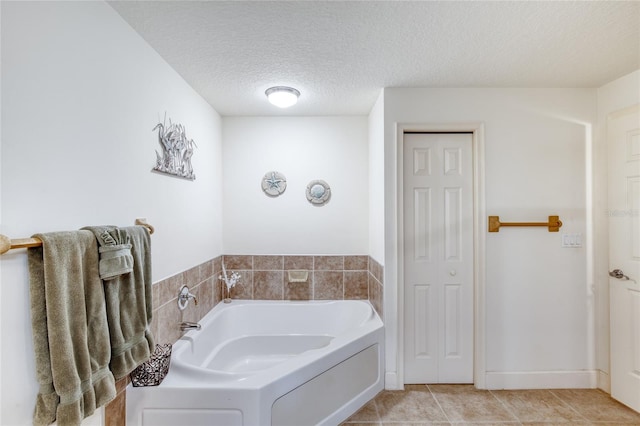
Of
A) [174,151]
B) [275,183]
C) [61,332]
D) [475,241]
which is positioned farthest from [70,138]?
[475,241]

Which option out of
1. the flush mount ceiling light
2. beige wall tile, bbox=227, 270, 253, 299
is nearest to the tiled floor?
beige wall tile, bbox=227, 270, 253, 299

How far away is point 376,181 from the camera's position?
8.71ft

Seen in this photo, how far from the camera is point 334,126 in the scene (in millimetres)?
3070

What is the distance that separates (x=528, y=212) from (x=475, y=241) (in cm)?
48

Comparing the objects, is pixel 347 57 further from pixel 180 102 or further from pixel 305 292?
pixel 305 292

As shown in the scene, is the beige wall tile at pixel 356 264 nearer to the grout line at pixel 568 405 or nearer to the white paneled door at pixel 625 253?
the grout line at pixel 568 405

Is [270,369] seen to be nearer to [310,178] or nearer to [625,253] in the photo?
[310,178]

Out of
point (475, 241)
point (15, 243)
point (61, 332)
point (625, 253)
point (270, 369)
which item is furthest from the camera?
point (475, 241)

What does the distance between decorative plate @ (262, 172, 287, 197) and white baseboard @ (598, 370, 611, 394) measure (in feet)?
10.1

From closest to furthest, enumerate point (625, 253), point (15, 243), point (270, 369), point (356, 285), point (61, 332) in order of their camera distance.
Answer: point (15, 243) → point (61, 332) → point (270, 369) → point (625, 253) → point (356, 285)

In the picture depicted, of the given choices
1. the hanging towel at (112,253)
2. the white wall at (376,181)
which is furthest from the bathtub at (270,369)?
the hanging towel at (112,253)

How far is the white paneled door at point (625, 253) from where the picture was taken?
82.6 inches

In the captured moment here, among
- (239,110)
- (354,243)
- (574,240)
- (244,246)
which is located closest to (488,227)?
(574,240)

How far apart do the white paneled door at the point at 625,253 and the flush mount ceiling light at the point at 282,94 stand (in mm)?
2478
